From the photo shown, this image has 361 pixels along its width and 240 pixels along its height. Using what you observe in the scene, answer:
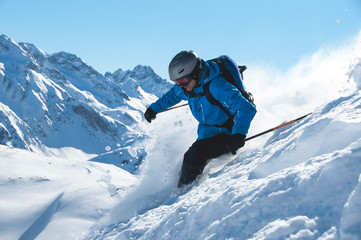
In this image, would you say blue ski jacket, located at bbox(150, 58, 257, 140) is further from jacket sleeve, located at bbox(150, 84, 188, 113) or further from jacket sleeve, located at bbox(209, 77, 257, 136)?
jacket sleeve, located at bbox(150, 84, 188, 113)

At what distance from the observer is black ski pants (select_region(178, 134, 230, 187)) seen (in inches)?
171

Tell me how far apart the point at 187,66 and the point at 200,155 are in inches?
59.3

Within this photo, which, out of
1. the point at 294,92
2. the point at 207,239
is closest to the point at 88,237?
the point at 207,239

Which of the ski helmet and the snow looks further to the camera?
the ski helmet

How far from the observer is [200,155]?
4.41 meters

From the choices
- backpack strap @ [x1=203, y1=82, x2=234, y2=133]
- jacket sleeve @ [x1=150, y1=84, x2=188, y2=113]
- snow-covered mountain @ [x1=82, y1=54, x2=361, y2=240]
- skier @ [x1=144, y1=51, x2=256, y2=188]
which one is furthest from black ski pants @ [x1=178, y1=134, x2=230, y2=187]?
jacket sleeve @ [x1=150, y1=84, x2=188, y2=113]

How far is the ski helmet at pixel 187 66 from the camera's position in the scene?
179 inches

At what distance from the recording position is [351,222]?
144 centimetres

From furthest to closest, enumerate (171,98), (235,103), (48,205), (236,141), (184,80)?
1. (171,98)
2. (48,205)
3. (184,80)
4. (235,103)
5. (236,141)

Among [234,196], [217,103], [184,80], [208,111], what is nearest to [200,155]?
[208,111]

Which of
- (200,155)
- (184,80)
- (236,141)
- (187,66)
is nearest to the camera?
(236,141)

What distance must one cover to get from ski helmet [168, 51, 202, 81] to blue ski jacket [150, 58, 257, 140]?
0.13 metres

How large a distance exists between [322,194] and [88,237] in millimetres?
3361

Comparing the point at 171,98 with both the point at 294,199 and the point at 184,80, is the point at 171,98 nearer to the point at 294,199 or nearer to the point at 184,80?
the point at 184,80
